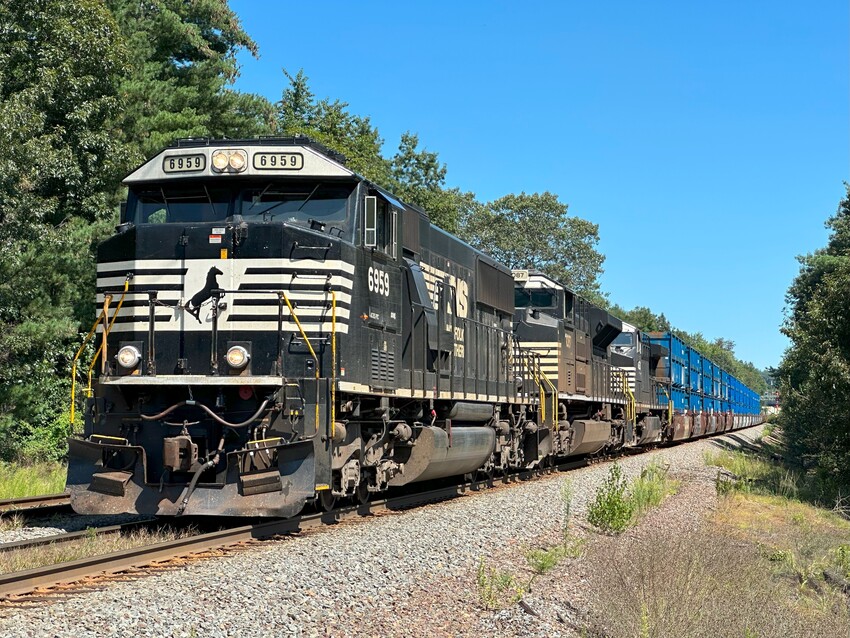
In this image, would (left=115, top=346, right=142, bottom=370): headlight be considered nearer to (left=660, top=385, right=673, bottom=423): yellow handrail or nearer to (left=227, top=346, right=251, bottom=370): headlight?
(left=227, top=346, right=251, bottom=370): headlight

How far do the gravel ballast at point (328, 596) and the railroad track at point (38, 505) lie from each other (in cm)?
347

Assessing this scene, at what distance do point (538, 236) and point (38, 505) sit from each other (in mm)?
55755

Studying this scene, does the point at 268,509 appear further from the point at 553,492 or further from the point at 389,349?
the point at 553,492

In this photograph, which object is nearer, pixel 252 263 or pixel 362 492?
pixel 252 263

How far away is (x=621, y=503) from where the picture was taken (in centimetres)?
1068

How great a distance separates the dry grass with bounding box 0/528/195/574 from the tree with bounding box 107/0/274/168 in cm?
1142

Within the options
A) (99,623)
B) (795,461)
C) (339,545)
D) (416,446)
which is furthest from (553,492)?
(795,461)

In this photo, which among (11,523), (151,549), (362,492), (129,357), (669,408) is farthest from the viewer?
(669,408)

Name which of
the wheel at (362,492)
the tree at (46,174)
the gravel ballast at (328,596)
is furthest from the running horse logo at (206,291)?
the tree at (46,174)

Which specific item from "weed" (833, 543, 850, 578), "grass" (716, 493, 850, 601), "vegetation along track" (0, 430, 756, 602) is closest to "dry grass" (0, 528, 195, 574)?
"vegetation along track" (0, 430, 756, 602)

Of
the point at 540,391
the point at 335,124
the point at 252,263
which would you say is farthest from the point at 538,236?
the point at 252,263

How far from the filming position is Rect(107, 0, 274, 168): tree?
21.2 meters

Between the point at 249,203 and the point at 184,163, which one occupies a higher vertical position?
the point at 184,163

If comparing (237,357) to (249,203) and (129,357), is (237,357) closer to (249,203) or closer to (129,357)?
(129,357)
